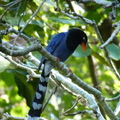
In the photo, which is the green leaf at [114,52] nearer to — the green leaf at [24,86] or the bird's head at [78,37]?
the bird's head at [78,37]

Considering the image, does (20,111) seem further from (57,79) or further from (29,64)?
(57,79)

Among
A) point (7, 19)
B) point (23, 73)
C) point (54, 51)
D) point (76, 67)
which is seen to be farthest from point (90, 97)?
point (76, 67)

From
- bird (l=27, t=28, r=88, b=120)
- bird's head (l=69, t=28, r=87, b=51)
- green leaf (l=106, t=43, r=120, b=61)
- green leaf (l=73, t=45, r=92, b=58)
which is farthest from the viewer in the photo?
green leaf (l=106, t=43, r=120, b=61)

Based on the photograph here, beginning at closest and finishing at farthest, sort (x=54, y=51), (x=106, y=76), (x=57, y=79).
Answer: (x=57, y=79), (x=54, y=51), (x=106, y=76)

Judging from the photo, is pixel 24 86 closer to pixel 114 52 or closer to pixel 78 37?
pixel 78 37

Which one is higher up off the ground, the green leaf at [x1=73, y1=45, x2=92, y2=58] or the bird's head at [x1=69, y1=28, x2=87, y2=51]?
the bird's head at [x1=69, y1=28, x2=87, y2=51]

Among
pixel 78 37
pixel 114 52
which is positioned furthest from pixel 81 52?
pixel 114 52

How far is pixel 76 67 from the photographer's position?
8570mm

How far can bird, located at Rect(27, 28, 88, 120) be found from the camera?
3652mm

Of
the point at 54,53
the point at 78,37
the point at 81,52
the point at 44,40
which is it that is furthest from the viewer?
the point at 44,40

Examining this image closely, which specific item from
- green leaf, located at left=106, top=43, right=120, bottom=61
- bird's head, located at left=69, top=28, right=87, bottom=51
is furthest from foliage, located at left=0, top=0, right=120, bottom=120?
bird's head, located at left=69, top=28, right=87, bottom=51

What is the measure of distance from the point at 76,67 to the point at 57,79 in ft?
16.2

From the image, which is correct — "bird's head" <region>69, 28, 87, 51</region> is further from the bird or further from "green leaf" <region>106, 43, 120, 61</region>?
"green leaf" <region>106, 43, 120, 61</region>

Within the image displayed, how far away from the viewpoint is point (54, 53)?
4.06 metres
